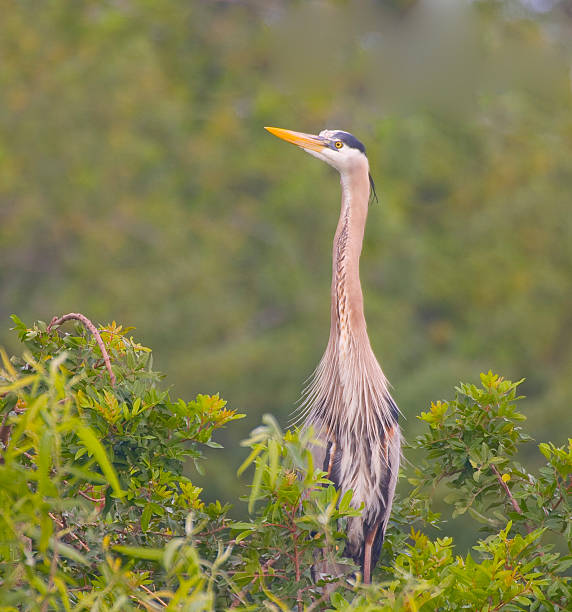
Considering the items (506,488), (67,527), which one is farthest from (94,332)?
(506,488)

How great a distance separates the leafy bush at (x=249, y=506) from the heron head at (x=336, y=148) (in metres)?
1.29

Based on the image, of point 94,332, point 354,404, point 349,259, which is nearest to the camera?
point 94,332

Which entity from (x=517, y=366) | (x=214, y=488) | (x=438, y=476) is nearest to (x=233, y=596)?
(x=438, y=476)

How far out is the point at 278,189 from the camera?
1673 centimetres

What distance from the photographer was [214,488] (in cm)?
1253

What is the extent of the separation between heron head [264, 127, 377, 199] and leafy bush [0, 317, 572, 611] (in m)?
1.29

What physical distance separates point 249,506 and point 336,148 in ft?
7.56

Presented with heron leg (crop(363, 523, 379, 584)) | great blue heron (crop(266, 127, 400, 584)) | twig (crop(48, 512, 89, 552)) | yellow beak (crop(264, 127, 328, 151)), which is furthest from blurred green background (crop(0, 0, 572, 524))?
twig (crop(48, 512, 89, 552))

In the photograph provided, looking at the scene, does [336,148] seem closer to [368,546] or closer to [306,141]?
[306,141]

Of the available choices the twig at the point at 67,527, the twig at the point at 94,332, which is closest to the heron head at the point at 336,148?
the twig at the point at 94,332

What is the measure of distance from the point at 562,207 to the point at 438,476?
12973 mm

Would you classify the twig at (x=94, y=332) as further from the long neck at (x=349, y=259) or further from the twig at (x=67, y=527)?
the long neck at (x=349, y=259)

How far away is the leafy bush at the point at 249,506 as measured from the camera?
7.43 feet

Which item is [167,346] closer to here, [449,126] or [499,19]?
[449,126]
